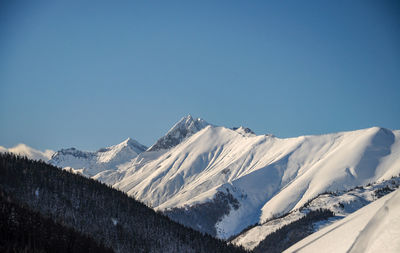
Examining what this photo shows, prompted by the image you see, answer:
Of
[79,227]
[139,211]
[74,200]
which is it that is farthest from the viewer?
[139,211]

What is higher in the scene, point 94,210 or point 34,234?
point 94,210

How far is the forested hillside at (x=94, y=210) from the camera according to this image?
158m

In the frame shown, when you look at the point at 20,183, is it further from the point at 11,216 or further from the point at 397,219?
the point at 397,219

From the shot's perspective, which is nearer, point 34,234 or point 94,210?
point 34,234

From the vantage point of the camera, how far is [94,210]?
171m

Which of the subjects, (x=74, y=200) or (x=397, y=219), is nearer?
(x=397, y=219)

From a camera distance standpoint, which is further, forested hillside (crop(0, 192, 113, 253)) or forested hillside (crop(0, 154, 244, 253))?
forested hillside (crop(0, 154, 244, 253))

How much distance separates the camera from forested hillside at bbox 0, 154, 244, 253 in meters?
158

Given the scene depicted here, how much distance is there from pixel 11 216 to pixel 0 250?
104 ft

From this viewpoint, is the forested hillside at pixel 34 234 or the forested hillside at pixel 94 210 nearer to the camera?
the forested hillside at pixel 34 234

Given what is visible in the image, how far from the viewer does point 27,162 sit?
178 metres

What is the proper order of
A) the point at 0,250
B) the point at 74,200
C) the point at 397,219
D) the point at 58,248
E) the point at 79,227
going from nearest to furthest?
the point at 397,219 < the point at 0,250 < the point at 58,248 < the point at 79,227 < the point at 74,200

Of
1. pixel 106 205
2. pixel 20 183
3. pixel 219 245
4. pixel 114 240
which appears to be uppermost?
pixel 20 183

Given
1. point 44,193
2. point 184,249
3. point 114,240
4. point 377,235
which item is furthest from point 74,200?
point 377,235
